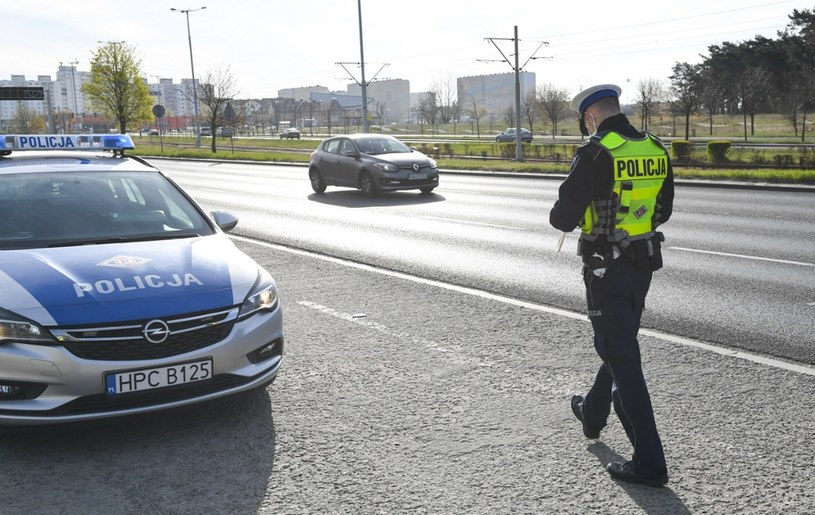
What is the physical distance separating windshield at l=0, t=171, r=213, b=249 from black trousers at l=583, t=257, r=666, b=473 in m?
2.91

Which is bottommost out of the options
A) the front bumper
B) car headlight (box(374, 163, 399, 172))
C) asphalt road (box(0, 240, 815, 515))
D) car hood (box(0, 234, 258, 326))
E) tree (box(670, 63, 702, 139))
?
asphalt road (box(0, 240, 815, 515))

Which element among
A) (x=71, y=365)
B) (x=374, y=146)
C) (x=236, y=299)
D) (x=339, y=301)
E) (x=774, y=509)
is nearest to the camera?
(x=774, y=509)

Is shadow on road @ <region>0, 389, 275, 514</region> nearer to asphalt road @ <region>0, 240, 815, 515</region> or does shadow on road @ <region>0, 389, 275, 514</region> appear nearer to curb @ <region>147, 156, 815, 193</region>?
asphalt road @ <region>0, 240, 815, 515</region>

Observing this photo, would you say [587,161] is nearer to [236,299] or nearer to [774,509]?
[774,509]

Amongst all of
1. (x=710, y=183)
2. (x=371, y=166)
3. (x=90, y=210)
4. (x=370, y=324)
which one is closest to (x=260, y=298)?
(x=90, y=210)

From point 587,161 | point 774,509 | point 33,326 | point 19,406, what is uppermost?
point 587,161

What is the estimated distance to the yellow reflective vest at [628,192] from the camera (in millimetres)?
3557

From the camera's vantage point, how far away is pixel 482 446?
409 centimetres

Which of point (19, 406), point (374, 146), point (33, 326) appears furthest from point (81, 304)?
point (374, 146)

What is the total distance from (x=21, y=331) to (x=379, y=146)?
1691 cm

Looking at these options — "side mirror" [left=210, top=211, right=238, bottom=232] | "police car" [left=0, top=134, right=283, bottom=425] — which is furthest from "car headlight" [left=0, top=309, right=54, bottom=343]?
"side mirror" [left=210, top=211, right=238, bottom=232]

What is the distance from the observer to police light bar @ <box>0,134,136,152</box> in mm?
6605

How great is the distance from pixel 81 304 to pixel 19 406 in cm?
56

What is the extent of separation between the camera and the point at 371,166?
19.3 m
